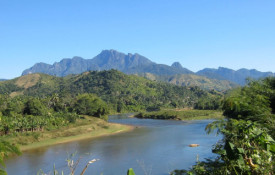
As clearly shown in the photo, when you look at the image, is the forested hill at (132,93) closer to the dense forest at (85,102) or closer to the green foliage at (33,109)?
the dense forest at (85,102)

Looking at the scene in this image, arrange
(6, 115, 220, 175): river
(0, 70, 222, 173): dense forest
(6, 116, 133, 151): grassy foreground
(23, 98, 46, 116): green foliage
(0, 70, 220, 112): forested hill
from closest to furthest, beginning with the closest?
(6, 115, 220, 175): river < (6, 116, 133, 151): grassy foreground < (0, 70, 222, 173): dense forest < (23, 98, 46, 116): green foliage < (0, 70, 220, 112): forested hill

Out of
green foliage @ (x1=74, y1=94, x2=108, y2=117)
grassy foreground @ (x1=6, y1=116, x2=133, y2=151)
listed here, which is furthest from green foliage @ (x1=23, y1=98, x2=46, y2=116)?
green foliage @ (x1=74, y1=94, x2=108, y2=117)

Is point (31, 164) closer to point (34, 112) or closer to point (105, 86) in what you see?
point (34, 112)

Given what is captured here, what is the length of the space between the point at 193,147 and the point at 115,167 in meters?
15.3

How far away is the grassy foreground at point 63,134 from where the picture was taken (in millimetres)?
Answer: 51475

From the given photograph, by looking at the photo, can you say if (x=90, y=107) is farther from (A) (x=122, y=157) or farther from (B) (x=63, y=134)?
(A) (x=122, y=157)

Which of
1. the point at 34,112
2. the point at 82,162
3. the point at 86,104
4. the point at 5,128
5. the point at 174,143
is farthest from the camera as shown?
the point at 86,104

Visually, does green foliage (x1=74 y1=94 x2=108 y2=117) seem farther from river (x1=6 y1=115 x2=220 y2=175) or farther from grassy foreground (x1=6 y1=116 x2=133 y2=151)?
river (x1=6 y1=115 x2=220 y2=175)

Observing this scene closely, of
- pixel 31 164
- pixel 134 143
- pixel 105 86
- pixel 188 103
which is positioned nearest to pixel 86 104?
pixel 134 143

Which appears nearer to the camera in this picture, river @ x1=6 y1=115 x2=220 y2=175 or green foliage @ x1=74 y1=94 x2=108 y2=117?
river @ x1=6 y1=115 x2=220 y2=175

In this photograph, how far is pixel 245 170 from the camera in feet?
12.9

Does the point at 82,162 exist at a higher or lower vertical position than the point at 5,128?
lower

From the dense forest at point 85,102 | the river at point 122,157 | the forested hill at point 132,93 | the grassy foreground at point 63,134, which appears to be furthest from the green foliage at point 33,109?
the forested hill at point 132,93

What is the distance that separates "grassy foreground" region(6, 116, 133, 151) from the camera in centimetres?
5147
